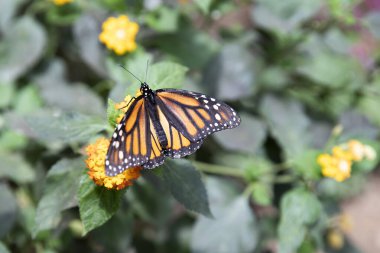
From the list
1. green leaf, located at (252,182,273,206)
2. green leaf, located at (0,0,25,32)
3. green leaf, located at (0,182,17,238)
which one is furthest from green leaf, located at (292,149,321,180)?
green leaf, located at (0,0,25,32)

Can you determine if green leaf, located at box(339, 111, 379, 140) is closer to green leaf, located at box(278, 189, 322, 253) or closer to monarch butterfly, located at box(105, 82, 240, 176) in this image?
green leaf, located at box(278, 189, 322, 253)

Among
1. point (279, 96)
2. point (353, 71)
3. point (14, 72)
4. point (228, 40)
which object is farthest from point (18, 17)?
point (353, 71)

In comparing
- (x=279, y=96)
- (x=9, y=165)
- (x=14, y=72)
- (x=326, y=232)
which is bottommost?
(x=326, y=232)

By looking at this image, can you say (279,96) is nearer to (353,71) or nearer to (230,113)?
(353,71)

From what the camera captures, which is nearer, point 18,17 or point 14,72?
point 14,72

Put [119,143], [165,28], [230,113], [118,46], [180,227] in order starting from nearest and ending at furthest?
1. [119,143]
2. [230,113]
3. [118,46]
4. [165,28]
5. [180,227]

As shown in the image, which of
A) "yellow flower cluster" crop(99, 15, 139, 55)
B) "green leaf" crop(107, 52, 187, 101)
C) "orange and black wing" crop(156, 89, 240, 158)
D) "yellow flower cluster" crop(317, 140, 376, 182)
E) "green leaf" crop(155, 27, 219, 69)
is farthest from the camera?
"green leaf" crop(155, 27, 219, 69)

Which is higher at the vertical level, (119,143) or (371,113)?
(371,113)
